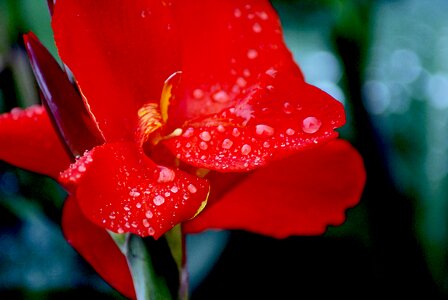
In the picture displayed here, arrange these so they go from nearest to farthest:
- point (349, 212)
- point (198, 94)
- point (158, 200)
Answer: point (158, 200) → point (198, 94) → point (349, 212)

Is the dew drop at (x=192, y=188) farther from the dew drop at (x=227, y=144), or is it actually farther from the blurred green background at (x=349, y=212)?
the blurred green background at (x=349, y=212)

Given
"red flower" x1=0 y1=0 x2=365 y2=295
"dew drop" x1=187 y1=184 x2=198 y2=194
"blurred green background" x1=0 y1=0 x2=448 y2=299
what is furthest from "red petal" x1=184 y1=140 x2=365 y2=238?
"blurred green background" x1=0 y1=0 x2=448 y2=299

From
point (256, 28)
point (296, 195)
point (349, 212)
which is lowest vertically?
point (349, 212)

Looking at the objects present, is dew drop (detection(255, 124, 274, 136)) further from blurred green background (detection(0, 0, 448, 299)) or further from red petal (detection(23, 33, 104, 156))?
blurred green background (detection(0, 0, 448, 299))

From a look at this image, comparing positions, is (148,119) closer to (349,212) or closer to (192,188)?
(192,188)

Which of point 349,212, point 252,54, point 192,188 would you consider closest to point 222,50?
point 252,54

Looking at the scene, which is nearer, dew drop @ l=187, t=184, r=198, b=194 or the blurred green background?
dew drop @ l=187, t=184, r=198, b=194

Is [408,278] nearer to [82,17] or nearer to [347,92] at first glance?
[347,92]
